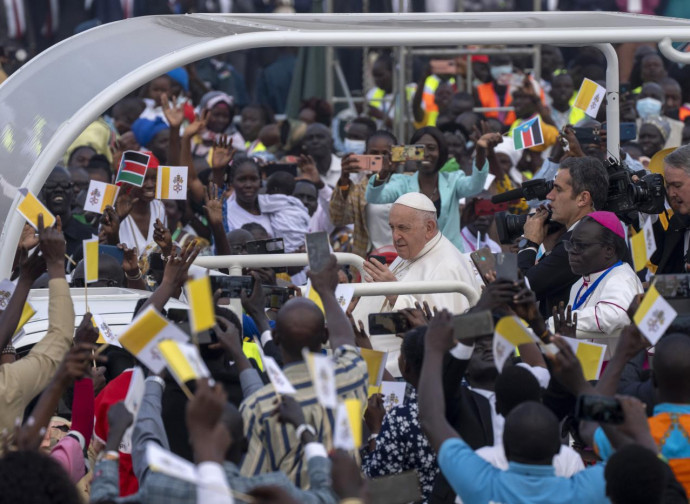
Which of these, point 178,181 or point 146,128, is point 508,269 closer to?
point 178,181

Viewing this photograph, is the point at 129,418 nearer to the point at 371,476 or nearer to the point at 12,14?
the point at 371,476

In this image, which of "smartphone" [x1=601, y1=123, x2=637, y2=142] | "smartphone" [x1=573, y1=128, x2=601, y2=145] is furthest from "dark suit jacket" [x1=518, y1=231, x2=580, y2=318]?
"smartphone" [x1=573, y1=128, x2=601, y2=145]

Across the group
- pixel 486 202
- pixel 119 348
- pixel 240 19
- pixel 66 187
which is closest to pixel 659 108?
pixel 486 202

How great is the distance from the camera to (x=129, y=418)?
4078mm

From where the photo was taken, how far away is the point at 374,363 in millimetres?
5184

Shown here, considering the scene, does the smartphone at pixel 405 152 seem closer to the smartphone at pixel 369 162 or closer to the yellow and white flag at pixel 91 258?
the smartphone at pixel 369 162

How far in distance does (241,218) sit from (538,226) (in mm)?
3072

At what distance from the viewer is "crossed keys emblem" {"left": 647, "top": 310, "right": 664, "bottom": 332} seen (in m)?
4.23

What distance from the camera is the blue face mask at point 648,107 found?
502 inches

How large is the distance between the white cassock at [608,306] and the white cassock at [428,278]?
23.8 inches

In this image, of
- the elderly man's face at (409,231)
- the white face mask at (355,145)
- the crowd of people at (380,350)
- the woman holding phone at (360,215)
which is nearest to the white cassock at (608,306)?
the crowd of people at (380,350)

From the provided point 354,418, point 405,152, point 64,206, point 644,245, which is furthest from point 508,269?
point 64,206

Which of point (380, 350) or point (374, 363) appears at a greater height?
point (374, 363)

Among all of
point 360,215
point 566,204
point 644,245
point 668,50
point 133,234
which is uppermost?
point 668,50
